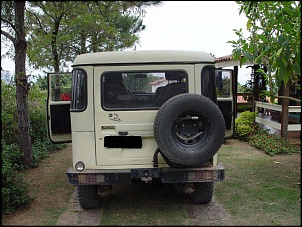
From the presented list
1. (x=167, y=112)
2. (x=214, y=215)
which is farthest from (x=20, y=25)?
(x=214, y=215)

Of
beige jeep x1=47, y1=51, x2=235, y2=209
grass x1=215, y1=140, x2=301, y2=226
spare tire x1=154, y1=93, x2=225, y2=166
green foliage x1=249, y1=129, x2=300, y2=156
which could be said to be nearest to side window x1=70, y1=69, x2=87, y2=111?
beige jeep x1=47, y1=51, x2=235, y2=209

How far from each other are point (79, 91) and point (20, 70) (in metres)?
2.93

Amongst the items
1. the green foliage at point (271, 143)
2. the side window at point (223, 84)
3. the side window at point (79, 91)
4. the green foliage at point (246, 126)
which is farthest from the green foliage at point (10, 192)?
the green foliage at point (246, 126)

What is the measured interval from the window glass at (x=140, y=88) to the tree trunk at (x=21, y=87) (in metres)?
2.69

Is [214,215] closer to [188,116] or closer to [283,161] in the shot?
[188,116]

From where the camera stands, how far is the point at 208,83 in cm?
464

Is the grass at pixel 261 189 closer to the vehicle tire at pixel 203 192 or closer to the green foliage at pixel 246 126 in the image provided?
the vehicle tire at pixel 203 192

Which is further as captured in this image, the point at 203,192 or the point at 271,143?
the point at 271,143

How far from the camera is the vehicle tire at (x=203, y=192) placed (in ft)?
16.2

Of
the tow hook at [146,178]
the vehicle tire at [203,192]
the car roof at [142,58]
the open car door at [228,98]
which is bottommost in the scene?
the vehicle tire at [203,192]

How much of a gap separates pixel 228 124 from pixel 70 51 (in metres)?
9.03

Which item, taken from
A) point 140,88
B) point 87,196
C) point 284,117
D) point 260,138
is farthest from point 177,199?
point 284,117

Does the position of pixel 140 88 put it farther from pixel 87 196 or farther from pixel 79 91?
pixel 87 196

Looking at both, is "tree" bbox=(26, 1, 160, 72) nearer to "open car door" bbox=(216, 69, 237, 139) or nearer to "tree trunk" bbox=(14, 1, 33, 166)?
"tree trunk" bbox=(14, 1, 33, 166)
